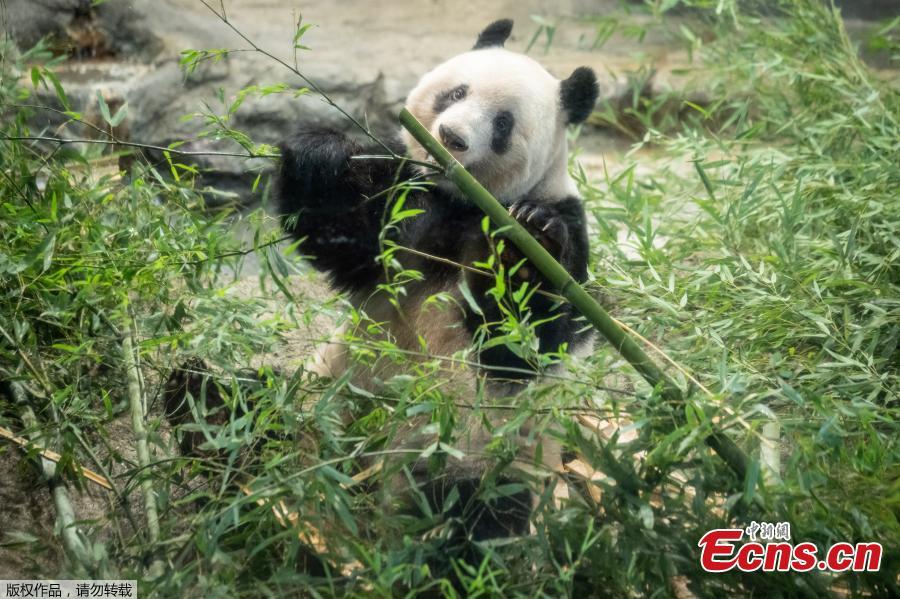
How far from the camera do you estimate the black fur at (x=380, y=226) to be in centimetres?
234

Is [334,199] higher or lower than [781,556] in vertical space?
higher

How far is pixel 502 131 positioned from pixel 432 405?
1173 mm

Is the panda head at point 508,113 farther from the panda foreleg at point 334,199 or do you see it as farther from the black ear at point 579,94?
the panda foreleg at point 334,199

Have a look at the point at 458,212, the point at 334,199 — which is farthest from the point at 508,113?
the point at 334,199

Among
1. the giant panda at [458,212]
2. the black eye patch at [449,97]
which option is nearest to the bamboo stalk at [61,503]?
the giant panda at [458,212]

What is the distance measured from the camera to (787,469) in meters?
1.87

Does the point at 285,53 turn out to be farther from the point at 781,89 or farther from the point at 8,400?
the point at 8,400

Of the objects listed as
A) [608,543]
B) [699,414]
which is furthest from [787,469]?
[608,543]

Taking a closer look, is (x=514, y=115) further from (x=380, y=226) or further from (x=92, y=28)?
(x=92, y=28)

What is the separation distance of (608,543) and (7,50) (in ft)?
8.00

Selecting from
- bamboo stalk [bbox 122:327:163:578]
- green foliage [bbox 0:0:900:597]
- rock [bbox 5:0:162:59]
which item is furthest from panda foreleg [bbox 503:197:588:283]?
rock [bbox 5:0:162:59]

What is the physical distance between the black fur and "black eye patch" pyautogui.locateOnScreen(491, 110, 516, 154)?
26 centimetres

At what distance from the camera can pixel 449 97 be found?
9.02 ft

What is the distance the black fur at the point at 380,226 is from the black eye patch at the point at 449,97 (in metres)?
0.21
